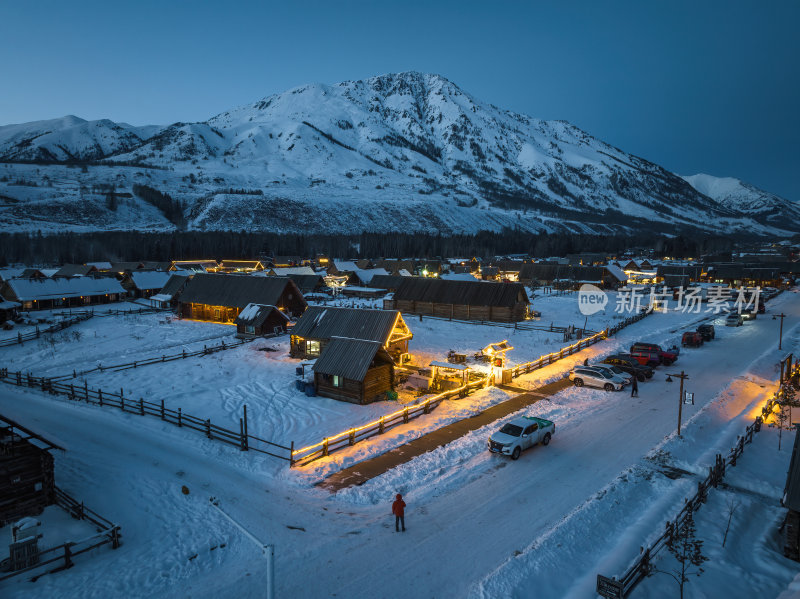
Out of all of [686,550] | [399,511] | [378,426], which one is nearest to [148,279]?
[378,426]

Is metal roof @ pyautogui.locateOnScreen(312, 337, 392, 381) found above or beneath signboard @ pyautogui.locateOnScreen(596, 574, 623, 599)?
above

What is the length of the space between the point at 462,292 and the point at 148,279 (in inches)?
2023

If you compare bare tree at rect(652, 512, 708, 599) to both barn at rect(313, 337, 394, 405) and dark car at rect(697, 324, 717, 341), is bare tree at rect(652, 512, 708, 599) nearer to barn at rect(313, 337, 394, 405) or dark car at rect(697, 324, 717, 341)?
barn at rect(313, 337, 394, 405)

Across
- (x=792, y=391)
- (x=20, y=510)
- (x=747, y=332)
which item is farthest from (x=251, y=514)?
(x=747, y=332)

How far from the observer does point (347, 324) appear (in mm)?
30375

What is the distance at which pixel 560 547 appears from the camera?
11.9m

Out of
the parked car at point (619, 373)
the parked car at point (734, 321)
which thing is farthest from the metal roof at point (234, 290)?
the parked car at point (734, 321)

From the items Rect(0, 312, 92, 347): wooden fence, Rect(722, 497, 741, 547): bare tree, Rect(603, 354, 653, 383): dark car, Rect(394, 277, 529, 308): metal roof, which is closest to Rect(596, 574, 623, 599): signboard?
Rect(722, 497, 741, 547): bare tree

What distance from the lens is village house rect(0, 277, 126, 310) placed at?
194ft

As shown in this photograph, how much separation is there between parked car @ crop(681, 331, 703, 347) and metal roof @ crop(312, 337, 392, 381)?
26.2 m

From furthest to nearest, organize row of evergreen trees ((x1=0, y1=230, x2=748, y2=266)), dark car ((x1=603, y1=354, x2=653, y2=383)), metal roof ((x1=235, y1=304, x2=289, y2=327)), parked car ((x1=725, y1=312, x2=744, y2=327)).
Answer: row of evergreen trees ((x1=0, y1=230, x2=748, y2=266)), parked car ((x1=725, y1=312, x2=744, y2=327)), metal roof ((x1=235, y1=304, x2=289, y2=327)), dark car ((x1=603, y1=354, x2=653, y2=383))

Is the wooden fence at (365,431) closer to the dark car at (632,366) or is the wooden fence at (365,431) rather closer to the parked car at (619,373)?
the parked car at (619,373)

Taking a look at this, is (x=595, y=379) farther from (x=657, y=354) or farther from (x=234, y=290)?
(x=234, y=290)

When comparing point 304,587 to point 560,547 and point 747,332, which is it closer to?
point 560,547
